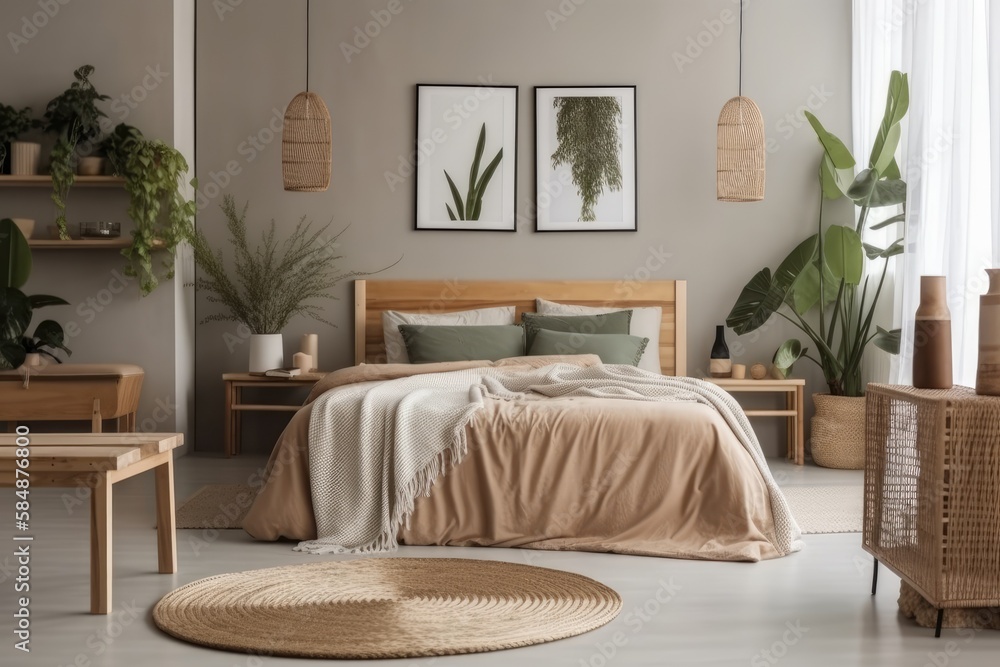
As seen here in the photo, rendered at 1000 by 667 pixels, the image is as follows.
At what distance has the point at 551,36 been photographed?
6.37 metres

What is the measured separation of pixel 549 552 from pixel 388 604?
906mm

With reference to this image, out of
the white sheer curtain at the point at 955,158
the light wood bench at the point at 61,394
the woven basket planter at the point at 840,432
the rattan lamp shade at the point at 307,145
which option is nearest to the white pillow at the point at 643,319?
the woven basket planter at the point at 840,432

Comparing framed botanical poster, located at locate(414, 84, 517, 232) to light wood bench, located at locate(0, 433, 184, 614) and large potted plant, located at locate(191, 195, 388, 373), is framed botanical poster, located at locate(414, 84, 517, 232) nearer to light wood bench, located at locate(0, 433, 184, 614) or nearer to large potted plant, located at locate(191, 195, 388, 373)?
large potted plant, located at locate(191, 195, 388, 373)

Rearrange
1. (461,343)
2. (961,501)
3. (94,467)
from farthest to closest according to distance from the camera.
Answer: (461,343) < (94,467) < (961,501)

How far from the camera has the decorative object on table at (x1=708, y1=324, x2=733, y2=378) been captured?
6.14 metres

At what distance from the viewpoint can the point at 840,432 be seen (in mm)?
5789

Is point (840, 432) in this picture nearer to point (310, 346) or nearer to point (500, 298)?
point (500, 298)

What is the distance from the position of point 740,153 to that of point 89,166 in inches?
147

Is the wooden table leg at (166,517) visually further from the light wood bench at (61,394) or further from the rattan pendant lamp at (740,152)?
the rattan pendant lamp at (740,152)

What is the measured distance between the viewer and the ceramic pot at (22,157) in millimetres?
5773

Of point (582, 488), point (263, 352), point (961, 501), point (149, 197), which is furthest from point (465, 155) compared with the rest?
point (961, 501)

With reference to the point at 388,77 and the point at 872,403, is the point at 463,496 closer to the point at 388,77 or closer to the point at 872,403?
the point at 872,403

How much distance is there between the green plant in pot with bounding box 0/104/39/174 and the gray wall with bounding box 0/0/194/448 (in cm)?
13

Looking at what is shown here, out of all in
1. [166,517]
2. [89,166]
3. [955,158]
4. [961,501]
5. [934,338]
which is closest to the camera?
[961,501]
